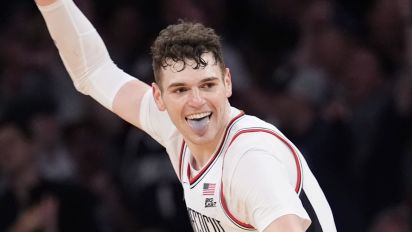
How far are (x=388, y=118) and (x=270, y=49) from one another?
1.35 metres

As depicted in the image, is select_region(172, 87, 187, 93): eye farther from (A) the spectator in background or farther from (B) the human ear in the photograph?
(A) the spectator in background

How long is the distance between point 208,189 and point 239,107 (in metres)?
3.08

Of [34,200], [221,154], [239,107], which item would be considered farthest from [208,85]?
[34,200]

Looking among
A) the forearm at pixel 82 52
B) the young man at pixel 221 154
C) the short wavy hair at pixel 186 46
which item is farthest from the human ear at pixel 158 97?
the forearm at pixel 82 52

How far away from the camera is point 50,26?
4238mm

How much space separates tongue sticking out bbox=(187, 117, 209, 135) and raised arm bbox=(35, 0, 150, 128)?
2.40 ft

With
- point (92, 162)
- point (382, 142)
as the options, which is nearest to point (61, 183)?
point (92, 162)

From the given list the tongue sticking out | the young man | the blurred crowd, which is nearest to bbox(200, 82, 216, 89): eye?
the young man

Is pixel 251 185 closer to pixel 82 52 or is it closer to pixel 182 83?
pixel 182 83

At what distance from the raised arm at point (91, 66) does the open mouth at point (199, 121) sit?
0.73 m

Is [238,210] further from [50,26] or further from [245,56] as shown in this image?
[245,56]

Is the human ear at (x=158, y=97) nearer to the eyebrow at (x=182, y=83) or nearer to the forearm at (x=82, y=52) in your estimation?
the eyebrow at (x=182, y=83)

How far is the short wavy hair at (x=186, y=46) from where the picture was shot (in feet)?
11.6

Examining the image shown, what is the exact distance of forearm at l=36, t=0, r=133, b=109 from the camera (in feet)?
13.8
